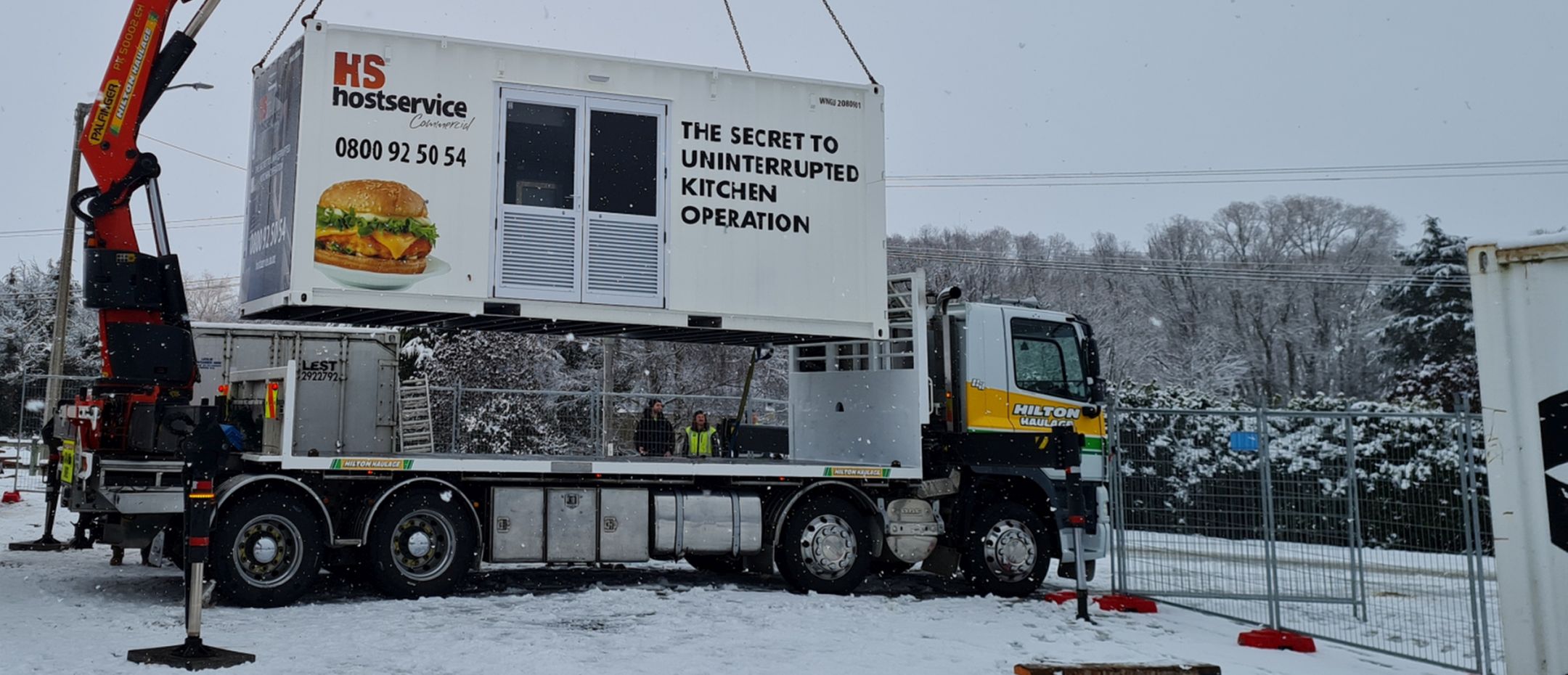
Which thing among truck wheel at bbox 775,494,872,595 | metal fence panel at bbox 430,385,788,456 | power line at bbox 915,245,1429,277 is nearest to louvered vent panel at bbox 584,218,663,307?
truck wheel at bbox 775,494,872,595

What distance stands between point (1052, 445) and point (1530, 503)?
8238 millimetres

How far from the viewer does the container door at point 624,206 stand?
34.9 feet

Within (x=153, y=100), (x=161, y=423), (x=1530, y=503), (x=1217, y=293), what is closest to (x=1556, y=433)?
(x=1530, y=503)

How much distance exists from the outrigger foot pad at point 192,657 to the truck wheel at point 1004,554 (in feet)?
22.1

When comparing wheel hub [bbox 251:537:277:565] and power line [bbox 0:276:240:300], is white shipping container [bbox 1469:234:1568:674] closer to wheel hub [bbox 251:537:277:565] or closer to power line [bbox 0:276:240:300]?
wheel hub [bbox 251:537:277:565]

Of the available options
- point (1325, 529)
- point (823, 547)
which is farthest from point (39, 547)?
point (1325, 529)

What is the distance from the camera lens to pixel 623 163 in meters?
10.8

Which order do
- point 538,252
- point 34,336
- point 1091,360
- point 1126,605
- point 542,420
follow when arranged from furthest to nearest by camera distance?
point 34,336
point 542,420
point 1091,360
point 1126,605
point 538,252

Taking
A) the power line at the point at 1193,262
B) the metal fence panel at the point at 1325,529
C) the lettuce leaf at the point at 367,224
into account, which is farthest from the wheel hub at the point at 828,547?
the power line at the point at 1193,262

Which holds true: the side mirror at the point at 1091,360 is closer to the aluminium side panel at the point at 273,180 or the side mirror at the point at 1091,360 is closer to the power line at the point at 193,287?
the aluminium side panel at the point at 273,180

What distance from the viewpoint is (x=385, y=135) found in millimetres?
10047

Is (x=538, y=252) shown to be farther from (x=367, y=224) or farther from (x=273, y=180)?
(x=273, y=180)

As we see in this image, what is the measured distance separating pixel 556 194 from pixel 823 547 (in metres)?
4.04

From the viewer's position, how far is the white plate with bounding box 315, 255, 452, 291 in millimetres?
9820
